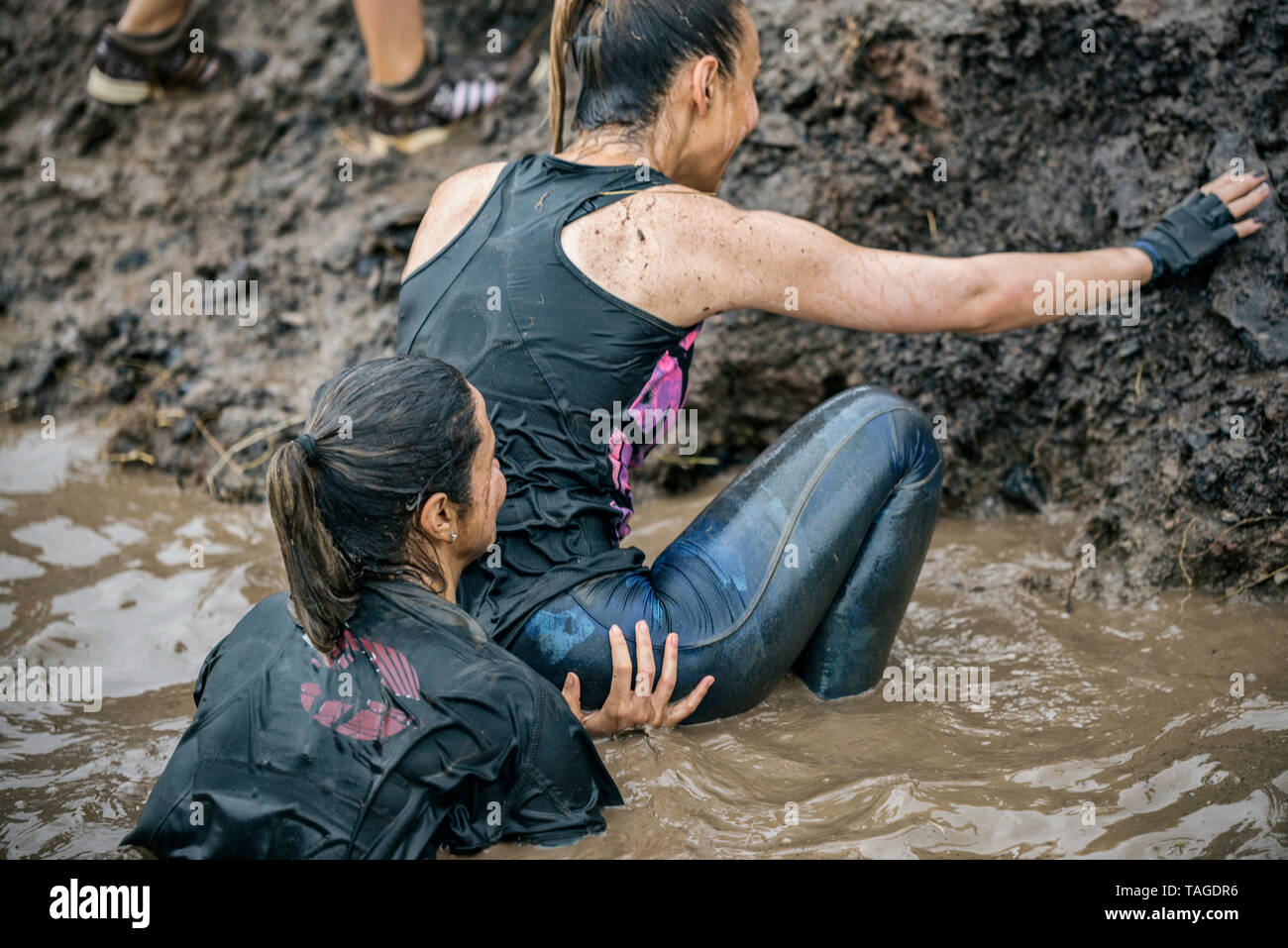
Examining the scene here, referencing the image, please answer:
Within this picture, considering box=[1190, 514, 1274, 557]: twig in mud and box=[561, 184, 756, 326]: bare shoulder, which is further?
box=[1190, 514, 1274, 557]: twig in mud

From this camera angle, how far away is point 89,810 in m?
2.33

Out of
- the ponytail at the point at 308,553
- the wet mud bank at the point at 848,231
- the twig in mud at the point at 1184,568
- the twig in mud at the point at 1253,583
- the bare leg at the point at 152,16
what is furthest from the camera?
the bare leg at the point at 152,16

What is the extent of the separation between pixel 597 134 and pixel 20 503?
2.67m

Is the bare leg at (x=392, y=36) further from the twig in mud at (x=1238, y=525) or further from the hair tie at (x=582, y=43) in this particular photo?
the twig in mud at (x=1238, y=525)

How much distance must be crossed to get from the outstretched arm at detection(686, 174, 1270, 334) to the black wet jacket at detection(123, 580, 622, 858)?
91 centimetres

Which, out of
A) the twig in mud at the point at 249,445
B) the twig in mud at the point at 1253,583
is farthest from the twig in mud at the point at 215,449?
the twig in mud at the point at 1253,583

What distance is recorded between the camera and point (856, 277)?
2455mm

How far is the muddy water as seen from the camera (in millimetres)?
2086

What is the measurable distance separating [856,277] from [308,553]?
127 centimetres

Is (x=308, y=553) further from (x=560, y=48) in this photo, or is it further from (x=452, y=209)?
(x=560, y=48)

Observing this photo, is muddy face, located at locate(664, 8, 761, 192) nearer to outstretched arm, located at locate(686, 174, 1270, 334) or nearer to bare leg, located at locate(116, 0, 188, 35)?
outstretched arm, located at locate(686, 174, 1270, 334)

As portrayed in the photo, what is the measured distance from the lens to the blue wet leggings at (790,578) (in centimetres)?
237

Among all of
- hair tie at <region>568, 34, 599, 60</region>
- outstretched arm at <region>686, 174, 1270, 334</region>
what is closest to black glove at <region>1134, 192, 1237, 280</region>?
outstretched arm at <region>686, 174, 1270, 334</region>

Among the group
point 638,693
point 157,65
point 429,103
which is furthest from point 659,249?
point 157,65
